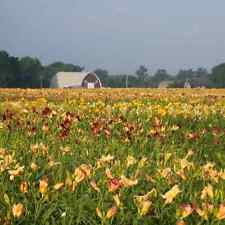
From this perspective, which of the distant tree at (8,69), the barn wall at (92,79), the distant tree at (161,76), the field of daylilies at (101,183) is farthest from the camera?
the distant tree at (161,76)

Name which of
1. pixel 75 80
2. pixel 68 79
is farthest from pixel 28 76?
pixel 75 80

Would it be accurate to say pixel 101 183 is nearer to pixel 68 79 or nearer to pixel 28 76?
pixel 28 76

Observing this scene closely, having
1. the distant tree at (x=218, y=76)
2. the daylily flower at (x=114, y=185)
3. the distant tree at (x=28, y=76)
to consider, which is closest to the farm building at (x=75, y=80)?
the distant tree at (x=28, y=76)

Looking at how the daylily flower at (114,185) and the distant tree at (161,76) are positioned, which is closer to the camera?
the daylily flower at (114,185)

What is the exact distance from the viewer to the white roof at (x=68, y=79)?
114 meters

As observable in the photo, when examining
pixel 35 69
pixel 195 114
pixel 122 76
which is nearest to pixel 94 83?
pixel 122 76

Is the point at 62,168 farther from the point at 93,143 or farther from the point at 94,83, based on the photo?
the point at 94,83

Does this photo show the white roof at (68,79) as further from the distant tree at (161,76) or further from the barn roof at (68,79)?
the distant tree at (161,76)

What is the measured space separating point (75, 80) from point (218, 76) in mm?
26044

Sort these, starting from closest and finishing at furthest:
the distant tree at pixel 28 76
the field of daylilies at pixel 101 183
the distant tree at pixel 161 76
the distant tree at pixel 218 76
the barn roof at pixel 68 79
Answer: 1. the field of daylilies at pixel 101 183
2. the distant tree at pixel 28 76
3. the distant tree at pixel 218 76
4. the barn roof at pixel 68 79
5. the distant tree at pixel 161 76

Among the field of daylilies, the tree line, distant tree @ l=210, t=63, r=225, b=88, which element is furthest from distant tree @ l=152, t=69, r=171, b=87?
the field of daylilies

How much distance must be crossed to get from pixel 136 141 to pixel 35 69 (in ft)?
291

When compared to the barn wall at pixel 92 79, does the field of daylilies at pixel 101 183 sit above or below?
above

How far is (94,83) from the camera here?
120m
